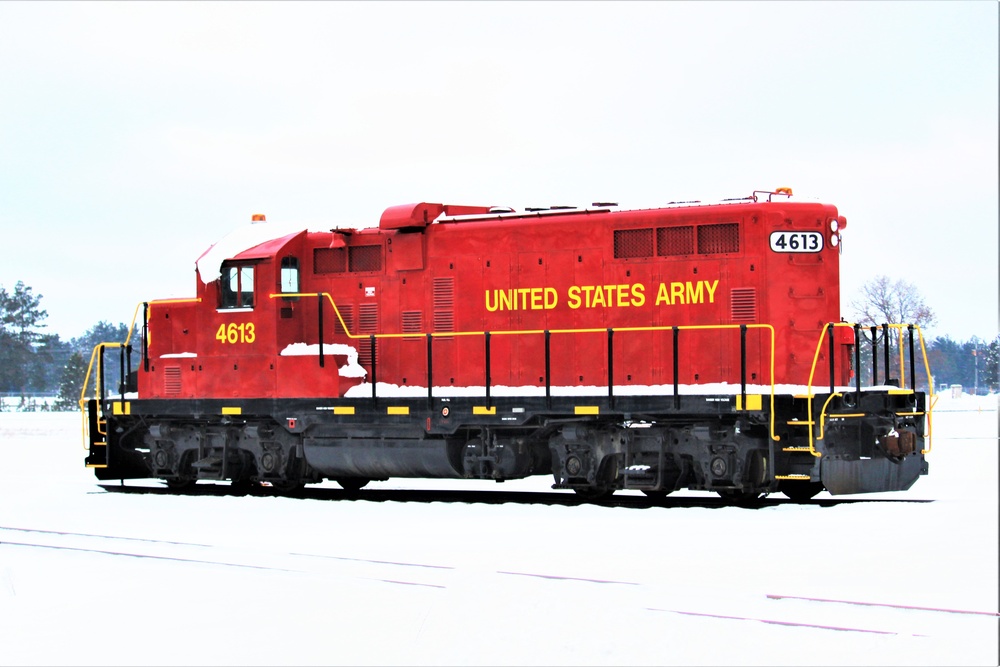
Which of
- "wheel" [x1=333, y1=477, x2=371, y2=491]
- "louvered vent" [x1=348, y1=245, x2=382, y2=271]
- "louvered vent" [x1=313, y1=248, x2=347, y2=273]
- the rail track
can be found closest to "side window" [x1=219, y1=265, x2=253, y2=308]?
"louvered vent" [x1=313, y1=248, x2=347, y2=273]

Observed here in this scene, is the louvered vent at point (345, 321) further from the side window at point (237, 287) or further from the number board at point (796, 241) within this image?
the number board at point (796, 241)

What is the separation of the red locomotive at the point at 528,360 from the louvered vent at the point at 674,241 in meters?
0.02

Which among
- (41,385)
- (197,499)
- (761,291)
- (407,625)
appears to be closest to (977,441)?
(761,291)

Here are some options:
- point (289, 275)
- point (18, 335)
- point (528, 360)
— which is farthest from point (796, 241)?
point (18, 335)

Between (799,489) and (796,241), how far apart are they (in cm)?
285

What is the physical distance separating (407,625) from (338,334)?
9.13 metres

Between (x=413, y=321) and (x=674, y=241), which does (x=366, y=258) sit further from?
(x=674, y=241)

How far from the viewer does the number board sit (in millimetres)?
13922

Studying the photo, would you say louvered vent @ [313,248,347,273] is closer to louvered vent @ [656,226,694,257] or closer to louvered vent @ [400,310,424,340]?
louvered vent @ [400,310,424,340]

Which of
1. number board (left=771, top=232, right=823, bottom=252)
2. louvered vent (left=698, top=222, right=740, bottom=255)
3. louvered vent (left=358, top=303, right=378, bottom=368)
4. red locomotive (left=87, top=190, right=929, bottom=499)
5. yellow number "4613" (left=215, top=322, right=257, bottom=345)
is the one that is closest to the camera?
red locomotive (left=87, top=190, right=929, bottom=499)

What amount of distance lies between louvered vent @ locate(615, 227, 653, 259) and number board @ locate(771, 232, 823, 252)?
1431mm

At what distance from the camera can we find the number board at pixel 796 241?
45.7 feet

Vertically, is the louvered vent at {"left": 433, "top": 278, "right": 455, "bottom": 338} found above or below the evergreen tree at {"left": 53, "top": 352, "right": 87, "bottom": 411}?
above

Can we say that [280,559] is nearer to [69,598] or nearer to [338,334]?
[69,598]
